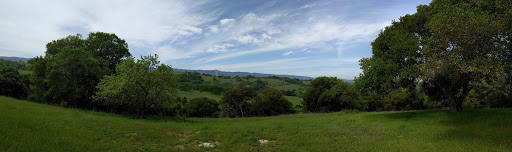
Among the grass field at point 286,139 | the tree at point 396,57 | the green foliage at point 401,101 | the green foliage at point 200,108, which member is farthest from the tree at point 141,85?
the green foliage at point 401,101

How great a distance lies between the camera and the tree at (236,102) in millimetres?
58125

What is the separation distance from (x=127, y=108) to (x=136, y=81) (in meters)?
13.6

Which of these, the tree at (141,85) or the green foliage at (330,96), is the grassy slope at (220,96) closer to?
the green foliage at (330,96)

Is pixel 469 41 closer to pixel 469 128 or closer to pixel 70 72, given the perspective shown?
pixel 469 128

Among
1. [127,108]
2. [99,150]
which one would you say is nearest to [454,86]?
[99,150]

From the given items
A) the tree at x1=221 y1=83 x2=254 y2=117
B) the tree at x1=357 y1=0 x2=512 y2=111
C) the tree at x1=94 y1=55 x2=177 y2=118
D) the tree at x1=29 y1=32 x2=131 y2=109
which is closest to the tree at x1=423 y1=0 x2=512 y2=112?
the tree at x1=357 y1=0 x2=512 y2=111

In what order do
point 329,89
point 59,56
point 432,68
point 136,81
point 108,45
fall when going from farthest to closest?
point 329,89 → point 108,45 → point 59,56 → point 136,81 → point 432,68

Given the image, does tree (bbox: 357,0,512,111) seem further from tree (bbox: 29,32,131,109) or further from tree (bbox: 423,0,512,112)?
tree (bbox: 29,32,131,109)

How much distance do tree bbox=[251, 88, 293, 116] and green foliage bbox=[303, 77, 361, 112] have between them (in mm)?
5888

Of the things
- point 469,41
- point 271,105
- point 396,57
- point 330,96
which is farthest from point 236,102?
point 469,41

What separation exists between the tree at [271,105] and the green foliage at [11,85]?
4930 cm

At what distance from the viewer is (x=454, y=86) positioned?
17406 mm

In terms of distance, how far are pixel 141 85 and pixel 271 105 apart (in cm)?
3649

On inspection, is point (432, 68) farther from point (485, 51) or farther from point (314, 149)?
point (314, 149)
